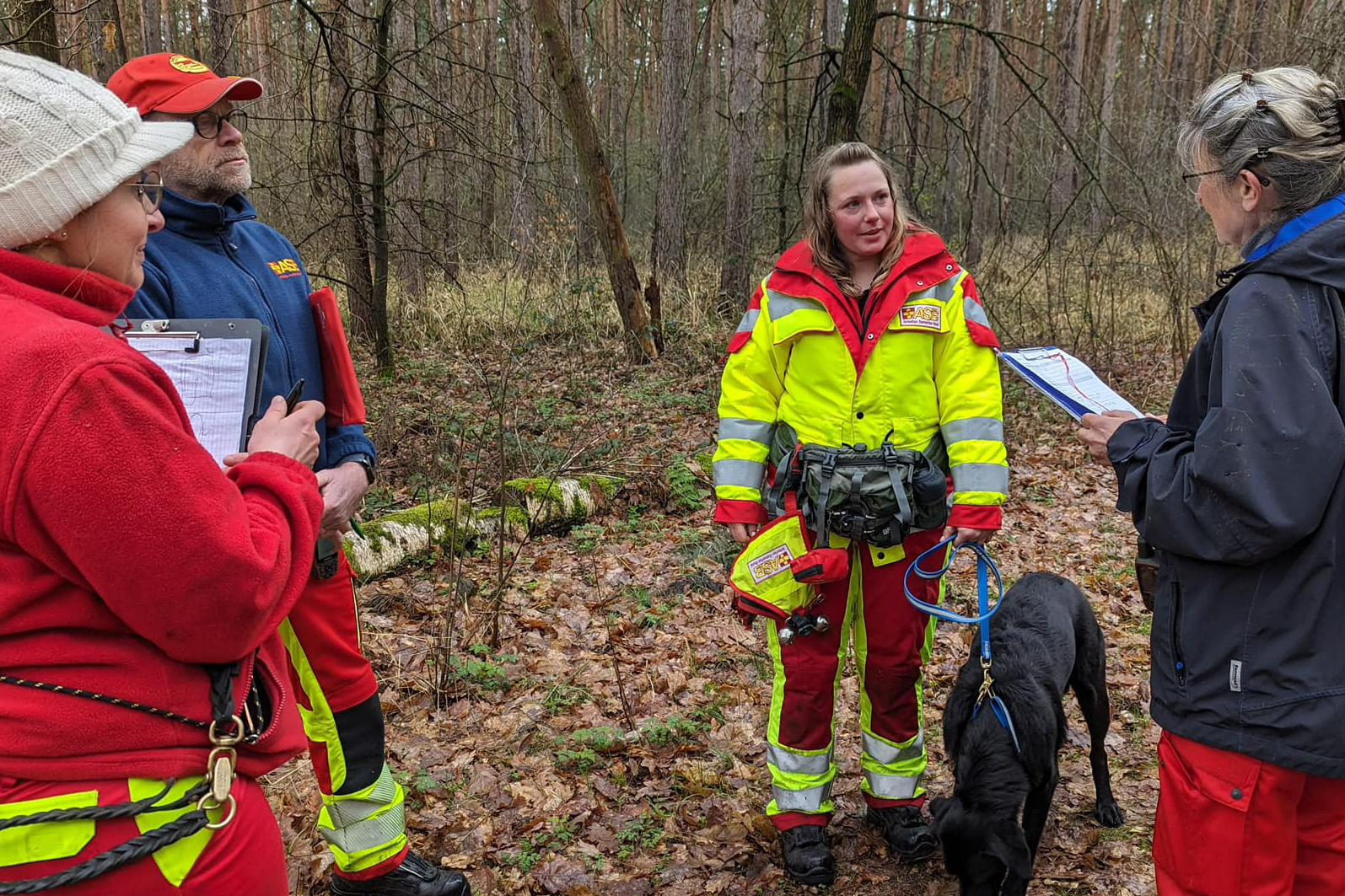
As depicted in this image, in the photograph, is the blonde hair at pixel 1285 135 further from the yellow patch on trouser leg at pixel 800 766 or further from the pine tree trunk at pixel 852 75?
the pine tree trunk at pixel 852 75

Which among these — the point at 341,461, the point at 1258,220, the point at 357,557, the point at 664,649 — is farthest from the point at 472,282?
the point at 1258,220

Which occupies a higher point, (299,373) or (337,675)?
(299,373)

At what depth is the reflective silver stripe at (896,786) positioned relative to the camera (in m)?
3.36

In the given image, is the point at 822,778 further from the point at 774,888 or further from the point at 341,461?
the point at 341,461

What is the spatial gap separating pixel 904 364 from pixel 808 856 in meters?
1.83

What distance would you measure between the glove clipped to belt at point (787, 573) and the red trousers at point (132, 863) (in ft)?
6.21

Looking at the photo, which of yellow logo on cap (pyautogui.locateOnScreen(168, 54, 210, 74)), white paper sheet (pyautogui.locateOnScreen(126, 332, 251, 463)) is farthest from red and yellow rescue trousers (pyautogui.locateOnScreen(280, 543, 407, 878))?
yellow logo on cap (pyautogui.locateOnScreen(168, 54, 210, 74))

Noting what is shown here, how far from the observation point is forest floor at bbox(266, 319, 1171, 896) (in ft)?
10.9

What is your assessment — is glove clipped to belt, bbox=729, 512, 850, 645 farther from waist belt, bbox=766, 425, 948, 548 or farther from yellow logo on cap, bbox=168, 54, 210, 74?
yellow logo on cap, bbox=168, 54, 210, 74

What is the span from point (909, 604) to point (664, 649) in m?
1.96

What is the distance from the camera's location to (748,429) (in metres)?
3.22

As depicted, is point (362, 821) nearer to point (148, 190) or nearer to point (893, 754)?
point (893, 754)

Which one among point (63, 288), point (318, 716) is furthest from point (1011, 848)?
point (63, 288)

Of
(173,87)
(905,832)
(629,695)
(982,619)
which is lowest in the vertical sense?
(629,695)
